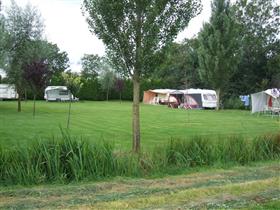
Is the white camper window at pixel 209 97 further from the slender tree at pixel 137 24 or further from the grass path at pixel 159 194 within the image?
the grass path at pixel 159 194

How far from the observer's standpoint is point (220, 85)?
126ft

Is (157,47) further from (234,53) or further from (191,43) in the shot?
(191,43)

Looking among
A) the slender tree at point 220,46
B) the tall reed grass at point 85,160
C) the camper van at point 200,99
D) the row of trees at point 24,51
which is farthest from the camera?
the camper van at point 200,99

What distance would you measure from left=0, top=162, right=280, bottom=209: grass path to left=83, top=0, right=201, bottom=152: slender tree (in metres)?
3.00

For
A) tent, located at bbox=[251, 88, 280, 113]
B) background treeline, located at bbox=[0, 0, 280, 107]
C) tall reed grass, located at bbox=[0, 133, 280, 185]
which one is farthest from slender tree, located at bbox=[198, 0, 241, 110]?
tall reed grass, located at bbox=[0, 133, 280, 185]

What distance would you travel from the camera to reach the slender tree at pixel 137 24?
9.41 meters

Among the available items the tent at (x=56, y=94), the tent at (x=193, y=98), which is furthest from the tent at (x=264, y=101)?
the tent at (x=56, y=94)

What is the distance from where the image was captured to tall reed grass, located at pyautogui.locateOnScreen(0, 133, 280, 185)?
273 inches

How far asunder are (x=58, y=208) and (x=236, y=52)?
3476 cm

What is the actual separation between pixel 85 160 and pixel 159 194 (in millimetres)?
1812

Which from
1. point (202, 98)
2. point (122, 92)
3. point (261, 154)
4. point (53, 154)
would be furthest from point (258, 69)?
point (53, 154)

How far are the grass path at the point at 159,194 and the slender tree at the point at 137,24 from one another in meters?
3.00

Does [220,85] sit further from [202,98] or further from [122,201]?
[122,201]

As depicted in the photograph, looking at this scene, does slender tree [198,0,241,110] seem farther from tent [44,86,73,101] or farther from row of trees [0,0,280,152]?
tent [44,86,73,101]
